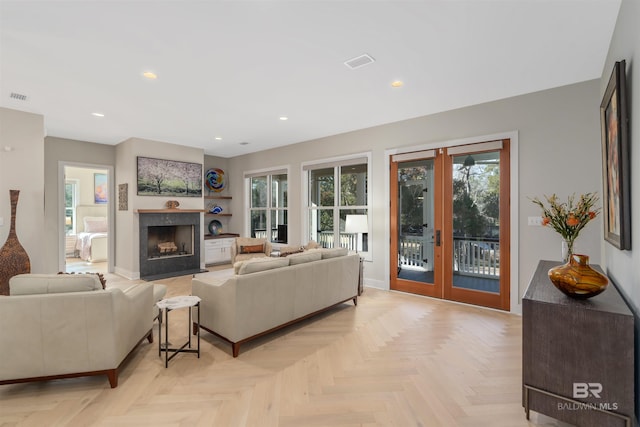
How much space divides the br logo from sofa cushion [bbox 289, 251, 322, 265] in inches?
94.9

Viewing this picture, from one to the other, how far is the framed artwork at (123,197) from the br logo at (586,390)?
267 inches

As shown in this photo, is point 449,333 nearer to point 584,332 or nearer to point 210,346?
point 584,332

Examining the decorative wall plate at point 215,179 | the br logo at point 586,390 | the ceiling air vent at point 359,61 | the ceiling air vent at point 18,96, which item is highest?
the ceiling air vent at point 18,96

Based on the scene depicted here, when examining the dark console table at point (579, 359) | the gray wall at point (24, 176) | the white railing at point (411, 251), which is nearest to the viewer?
the dark console table at point (579, 359)

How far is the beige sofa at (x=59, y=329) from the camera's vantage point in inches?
80.2

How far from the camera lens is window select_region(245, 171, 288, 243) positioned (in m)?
6.82

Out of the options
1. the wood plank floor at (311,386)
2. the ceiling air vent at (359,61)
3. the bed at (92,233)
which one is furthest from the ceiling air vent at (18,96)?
the bed at (92,233)

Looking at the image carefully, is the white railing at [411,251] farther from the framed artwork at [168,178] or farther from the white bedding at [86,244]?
the white bedding at [86,244]

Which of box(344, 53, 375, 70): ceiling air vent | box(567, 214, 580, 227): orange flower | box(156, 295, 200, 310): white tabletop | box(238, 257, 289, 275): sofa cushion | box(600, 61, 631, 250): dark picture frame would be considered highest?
box(344, 53, 375, 70): ceiling air vent

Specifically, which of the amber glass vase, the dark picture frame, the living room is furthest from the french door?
the amber glass vase

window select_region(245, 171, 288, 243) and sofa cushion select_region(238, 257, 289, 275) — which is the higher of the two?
window select_region(245, 171, 288, 243)

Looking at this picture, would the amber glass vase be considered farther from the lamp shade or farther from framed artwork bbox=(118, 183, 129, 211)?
framed artwork bbox=(118, 183, 129, 211)

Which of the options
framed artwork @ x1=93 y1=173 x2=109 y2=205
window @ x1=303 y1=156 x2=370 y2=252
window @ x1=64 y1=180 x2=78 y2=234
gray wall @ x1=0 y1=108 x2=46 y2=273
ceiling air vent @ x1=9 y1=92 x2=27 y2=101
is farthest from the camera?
framed artwork @ x1=93 y1=173 x2=109 y2=205

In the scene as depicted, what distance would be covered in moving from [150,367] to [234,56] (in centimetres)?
282
